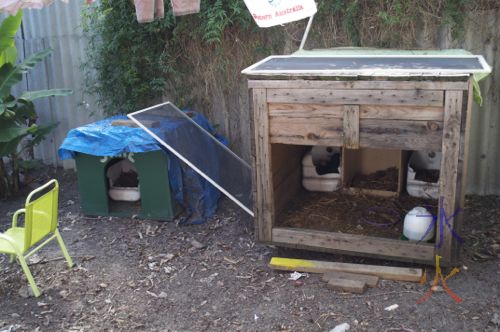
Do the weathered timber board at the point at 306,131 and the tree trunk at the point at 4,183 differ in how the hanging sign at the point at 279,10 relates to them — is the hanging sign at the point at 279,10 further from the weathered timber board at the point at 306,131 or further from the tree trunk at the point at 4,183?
the tree trunk at the point at 4,183

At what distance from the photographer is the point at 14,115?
6160mm

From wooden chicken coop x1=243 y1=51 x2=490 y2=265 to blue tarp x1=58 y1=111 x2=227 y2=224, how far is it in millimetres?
1057

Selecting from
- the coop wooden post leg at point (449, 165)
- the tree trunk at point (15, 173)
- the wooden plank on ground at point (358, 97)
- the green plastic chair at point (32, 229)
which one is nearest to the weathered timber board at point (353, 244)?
the coop wooden post leg at point (449, 165)

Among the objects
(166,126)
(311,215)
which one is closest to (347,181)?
(311,215)

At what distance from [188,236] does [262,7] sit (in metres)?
2.27

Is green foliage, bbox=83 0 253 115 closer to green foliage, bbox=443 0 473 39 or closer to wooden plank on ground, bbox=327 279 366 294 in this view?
green foliage, bbox=443 0 473 39

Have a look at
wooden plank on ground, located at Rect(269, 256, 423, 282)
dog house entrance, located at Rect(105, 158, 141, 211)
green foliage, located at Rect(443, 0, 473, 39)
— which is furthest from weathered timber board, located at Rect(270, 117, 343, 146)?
dog house entrance, located at Rect(105, 158, 141, 211)

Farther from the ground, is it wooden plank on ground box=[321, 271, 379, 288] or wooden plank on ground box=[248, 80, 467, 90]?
wooden plank on ground box=[248, 80, 467, 90]

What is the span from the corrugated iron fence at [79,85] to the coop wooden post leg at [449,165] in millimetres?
1898

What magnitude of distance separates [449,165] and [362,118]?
0.68 metres

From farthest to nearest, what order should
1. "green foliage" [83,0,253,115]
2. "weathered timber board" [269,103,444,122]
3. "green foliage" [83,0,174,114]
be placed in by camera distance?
"green foliage" [83,0,174,114], "green foliage" [83,0,253,115], "weathered timber board" [269,103,444,122]

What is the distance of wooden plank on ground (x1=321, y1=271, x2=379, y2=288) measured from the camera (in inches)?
159

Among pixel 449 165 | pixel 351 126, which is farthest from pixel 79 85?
pixel 449 165

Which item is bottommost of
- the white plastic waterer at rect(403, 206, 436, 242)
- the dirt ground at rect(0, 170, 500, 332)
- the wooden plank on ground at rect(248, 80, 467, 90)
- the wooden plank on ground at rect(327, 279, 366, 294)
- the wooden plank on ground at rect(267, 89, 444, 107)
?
the dirt ground at rect(0, 170, 500, 332)
